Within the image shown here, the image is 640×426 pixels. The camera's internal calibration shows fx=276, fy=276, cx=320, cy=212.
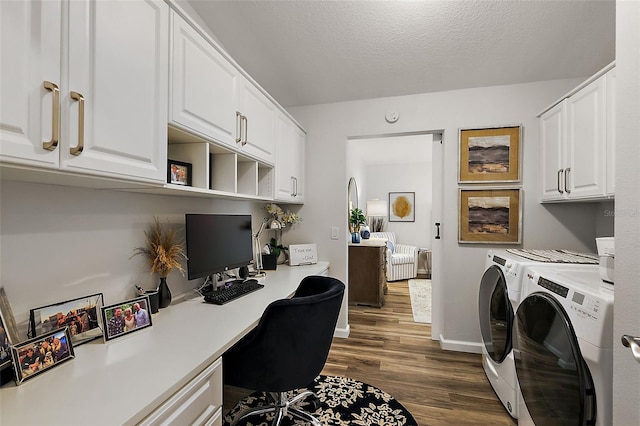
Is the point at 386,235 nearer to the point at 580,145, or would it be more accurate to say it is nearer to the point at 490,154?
the point at 490,154

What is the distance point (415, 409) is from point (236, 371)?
1.28 m

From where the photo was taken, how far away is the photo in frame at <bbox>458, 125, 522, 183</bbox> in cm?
252

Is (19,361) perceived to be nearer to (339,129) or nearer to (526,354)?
(526,354)

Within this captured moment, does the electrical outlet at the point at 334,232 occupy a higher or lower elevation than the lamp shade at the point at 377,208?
lower

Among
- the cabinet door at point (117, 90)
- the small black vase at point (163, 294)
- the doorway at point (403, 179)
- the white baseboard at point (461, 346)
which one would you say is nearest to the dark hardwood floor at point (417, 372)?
the white baseboard at point (461, 346)

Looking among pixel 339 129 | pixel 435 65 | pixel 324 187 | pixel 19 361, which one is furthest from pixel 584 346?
pixel 339 129

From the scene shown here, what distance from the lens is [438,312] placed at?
9.30 feet

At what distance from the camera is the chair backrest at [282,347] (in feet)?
4.16

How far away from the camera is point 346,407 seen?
1.83 m

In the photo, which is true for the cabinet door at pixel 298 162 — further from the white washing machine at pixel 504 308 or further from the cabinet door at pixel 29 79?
the cabinet door at pixel 29 79

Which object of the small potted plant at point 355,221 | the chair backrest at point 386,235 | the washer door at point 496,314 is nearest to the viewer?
the washer door at point 496,314

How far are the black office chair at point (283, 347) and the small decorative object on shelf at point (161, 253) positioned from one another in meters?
0.48

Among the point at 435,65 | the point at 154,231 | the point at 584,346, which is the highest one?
the point at 435,65

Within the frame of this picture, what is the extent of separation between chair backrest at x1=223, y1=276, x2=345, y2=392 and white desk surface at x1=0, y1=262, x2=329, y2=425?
4.6 inches
